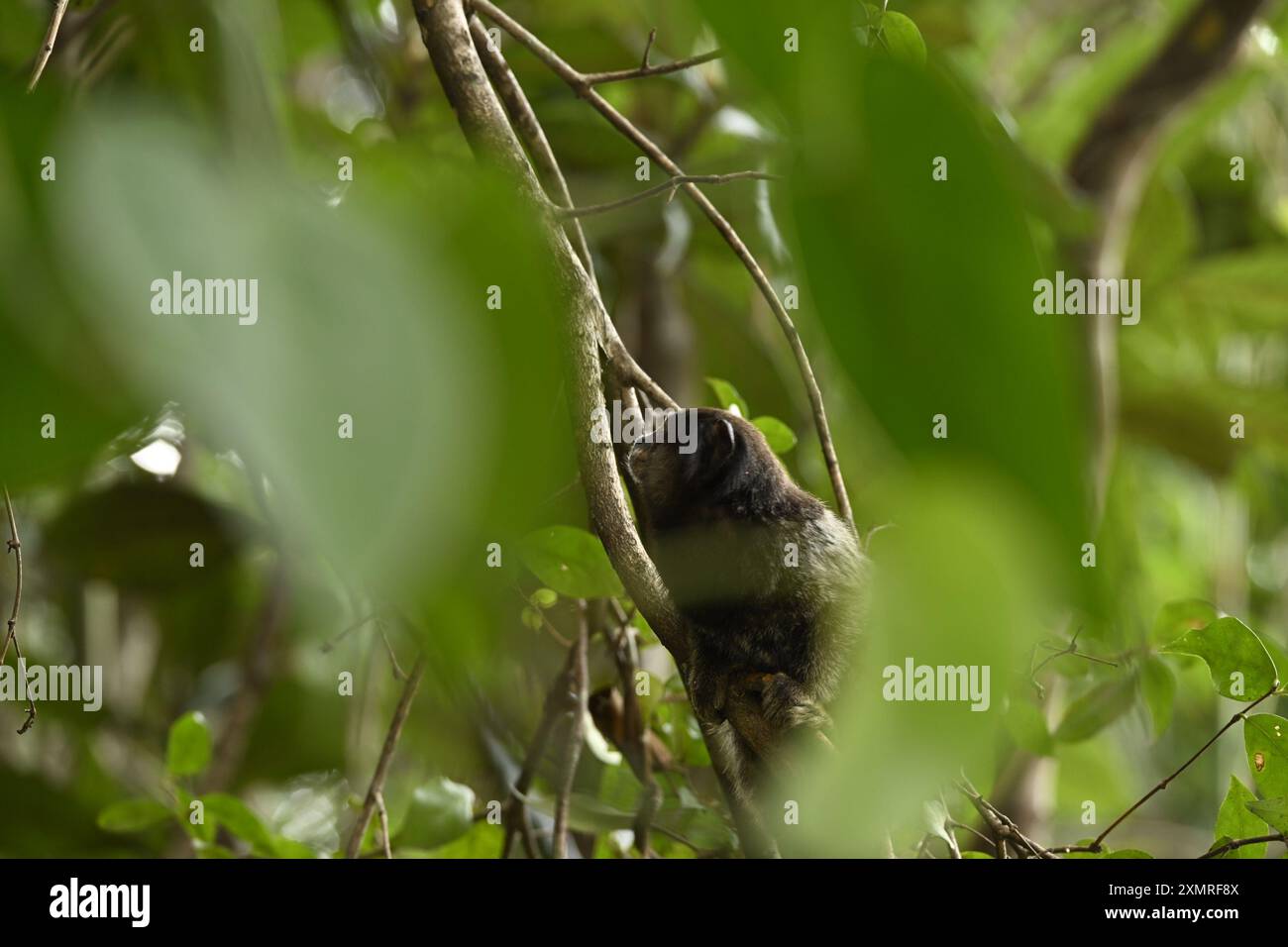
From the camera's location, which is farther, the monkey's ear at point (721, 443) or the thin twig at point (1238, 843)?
the monkey's ear at point (721, 443)

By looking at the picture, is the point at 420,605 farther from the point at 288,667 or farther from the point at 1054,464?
the point at 288,667

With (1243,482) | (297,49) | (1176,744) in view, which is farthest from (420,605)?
Answer: (1176,744)

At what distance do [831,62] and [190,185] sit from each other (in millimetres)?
85

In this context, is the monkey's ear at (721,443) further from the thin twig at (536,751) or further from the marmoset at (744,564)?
the thin twig at (536,751)

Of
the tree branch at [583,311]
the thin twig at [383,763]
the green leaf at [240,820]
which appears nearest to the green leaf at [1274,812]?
the tree branch at [583,311]

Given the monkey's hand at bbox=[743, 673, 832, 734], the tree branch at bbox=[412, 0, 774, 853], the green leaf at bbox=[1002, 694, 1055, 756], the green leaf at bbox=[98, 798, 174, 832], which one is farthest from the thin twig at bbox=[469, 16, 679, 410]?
the green leaf at bbox=[98, 798, 174, 832]

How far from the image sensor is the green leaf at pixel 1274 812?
0.85 metres

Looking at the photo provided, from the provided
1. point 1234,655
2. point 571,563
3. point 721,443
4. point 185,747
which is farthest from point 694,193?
point 185,747

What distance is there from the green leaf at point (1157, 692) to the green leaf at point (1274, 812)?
0.25m

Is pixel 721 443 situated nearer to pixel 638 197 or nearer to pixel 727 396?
pixel 727 396

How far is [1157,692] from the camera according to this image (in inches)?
44.8

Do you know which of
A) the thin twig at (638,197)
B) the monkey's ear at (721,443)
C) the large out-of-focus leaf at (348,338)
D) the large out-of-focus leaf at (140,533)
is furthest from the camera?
the large out-of-focus leaf at (140,533)

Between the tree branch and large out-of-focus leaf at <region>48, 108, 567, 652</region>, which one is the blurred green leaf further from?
large out-of-focus leaf at <region>48, 108, 567, 652</region>

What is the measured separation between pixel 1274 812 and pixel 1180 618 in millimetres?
363
